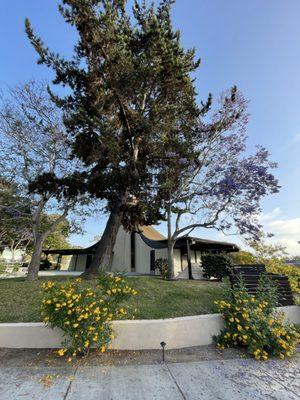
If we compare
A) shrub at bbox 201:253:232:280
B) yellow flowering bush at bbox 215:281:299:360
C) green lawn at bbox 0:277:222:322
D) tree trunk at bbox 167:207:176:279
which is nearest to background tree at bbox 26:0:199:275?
tree trunk at bbox 167:207:176:279

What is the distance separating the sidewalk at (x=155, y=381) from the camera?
3434 millimetres

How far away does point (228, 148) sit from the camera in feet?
39.1

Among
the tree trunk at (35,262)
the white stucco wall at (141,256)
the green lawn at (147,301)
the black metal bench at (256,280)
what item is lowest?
the green lawn at (147,301)

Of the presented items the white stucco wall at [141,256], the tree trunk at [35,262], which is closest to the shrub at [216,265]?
the white stucco wall at [141,256]

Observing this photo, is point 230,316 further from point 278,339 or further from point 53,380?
point 53,380

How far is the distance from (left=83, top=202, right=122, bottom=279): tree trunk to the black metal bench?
201 inches

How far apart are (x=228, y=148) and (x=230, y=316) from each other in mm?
8339

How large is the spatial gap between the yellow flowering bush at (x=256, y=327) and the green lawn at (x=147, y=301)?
2.49 ft

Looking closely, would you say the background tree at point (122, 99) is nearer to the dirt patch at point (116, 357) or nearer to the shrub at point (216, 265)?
the shrub at point (216, 265)

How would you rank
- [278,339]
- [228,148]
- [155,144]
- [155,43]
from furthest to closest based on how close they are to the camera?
[228,148] < [155,144] < [155,43] < [278,339]

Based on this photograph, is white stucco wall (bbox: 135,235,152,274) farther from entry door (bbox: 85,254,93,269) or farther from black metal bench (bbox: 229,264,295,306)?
black metal bench (bbox: 229,264,295,306)

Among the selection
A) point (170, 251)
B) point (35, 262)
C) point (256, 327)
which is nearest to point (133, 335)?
point (256, 327)

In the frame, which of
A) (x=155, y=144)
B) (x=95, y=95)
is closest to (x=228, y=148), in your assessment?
(x=155, y=144)

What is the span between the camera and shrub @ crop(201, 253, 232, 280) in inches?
490
